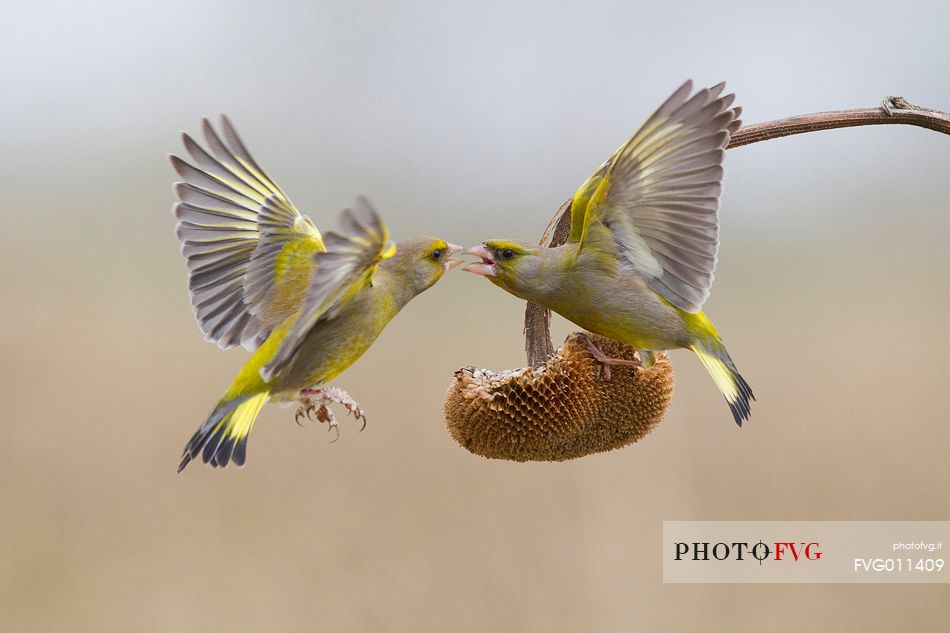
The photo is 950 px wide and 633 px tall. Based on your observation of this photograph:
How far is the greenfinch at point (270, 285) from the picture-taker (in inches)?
58.4

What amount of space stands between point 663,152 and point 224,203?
968 millimetres

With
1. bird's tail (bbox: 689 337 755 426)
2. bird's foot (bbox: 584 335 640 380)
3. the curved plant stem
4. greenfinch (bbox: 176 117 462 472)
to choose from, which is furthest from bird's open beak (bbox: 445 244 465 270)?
bird's tail (bbox: 689 337 755 426)

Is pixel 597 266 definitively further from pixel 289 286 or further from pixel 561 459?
pixel 289 286

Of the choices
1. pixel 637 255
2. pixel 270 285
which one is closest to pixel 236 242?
pixel 270 285

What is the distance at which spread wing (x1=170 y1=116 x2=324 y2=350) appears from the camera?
1.86 meters

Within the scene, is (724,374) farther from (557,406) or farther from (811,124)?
(811,124)

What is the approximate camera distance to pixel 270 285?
1.90 metres

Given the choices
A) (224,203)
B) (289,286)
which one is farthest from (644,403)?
(224,203)

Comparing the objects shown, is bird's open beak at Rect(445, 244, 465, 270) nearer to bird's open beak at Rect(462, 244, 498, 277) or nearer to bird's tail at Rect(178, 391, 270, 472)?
bird's open beak at Rect(462, 244, 498, 277)

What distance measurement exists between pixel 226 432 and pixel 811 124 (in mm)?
1226

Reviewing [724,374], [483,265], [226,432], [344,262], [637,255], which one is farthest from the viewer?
[724,374]

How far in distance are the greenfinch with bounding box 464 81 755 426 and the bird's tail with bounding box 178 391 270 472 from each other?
0.53m

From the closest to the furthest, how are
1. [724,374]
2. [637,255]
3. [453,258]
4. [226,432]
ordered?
1. [226,432]
2. [453,258]
3. [637,255]
4. [724,374]

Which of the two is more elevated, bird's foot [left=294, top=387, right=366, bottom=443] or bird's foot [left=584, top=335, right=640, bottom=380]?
bird's foot [left=584, top=335, right=640, bottom=380]
